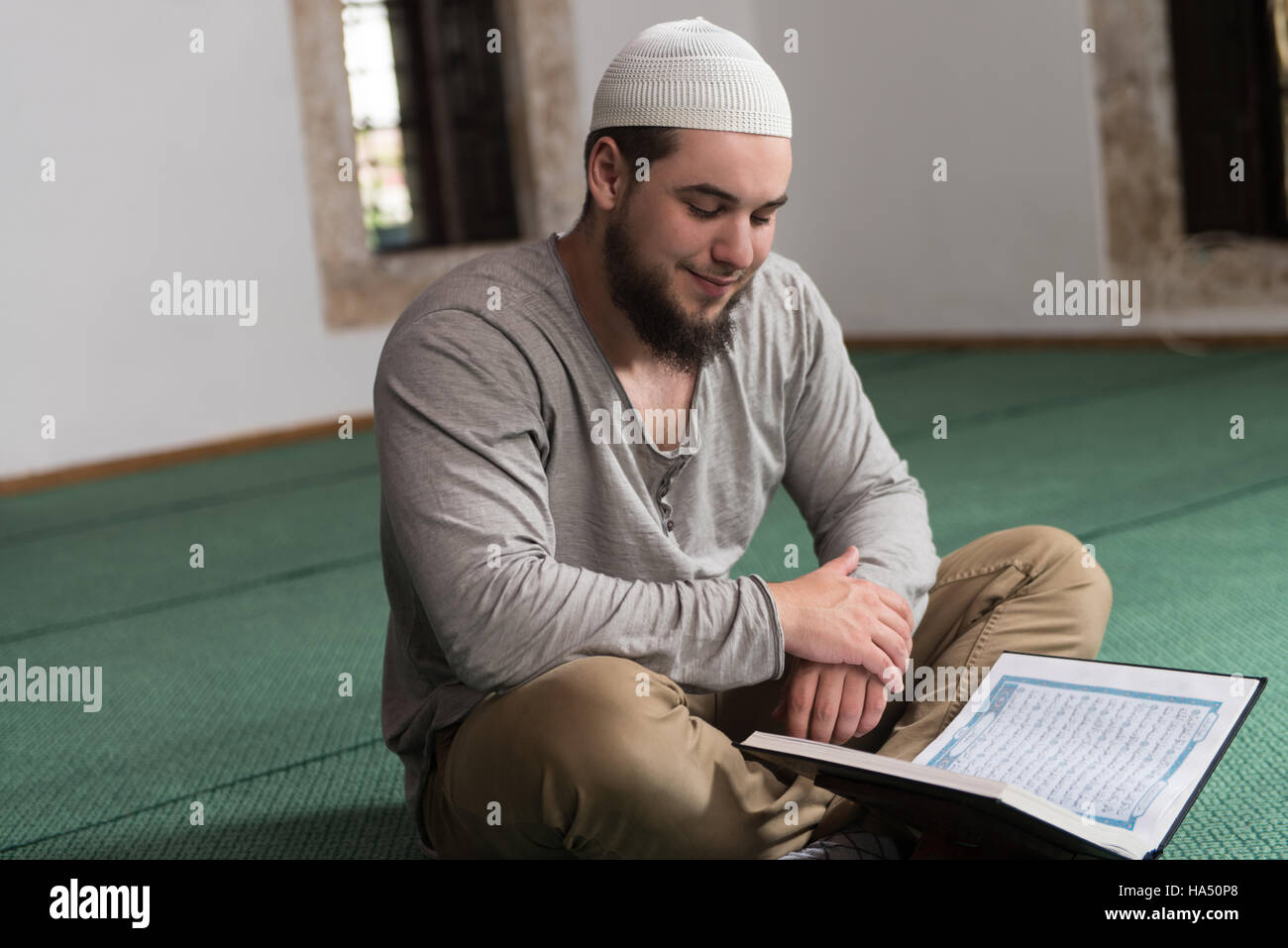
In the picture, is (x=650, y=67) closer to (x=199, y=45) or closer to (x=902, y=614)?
(x=902, y=614)

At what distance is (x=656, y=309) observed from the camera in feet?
5.63

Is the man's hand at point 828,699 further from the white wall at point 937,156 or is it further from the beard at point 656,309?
the white wall at point 937,156

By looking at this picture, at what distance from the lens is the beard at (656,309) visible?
1713mm

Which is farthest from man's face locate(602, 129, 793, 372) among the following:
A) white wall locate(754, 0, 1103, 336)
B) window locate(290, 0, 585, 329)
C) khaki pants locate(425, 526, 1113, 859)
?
white wall locate(754, 0, 1103, 336)

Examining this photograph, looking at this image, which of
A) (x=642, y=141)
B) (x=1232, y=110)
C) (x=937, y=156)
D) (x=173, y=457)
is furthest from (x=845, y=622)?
(x=937, y=156)

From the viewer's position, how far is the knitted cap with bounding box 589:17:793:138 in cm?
166

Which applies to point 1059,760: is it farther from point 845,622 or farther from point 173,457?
point 173,457

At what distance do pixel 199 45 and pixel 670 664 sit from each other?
5.02 m

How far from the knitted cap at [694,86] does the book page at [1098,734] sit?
0.73 metres

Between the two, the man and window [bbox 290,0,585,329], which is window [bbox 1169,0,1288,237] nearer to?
window [bbox 290,0,585,329]

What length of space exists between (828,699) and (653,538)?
0.28m

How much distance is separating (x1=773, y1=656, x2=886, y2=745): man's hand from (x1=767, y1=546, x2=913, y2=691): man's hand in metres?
0.01

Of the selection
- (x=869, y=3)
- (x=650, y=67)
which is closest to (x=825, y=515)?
(x=650, y=67)

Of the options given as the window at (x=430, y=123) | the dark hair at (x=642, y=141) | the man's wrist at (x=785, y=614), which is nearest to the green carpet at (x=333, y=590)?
the man's wrist at (x=785, y=614)
